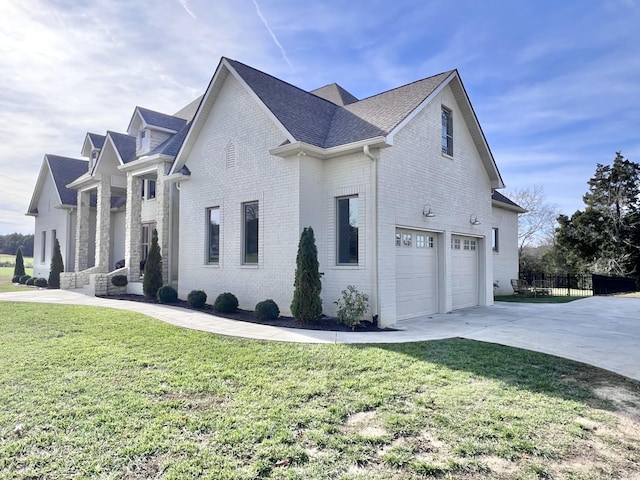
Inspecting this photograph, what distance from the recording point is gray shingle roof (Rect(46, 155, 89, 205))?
2338 centimetres

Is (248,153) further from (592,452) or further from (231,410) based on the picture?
(592,452)

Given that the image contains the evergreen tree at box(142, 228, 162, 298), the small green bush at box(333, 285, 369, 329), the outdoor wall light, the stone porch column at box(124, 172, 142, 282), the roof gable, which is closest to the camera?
the small green bush at box(333, 285, 369, 329)

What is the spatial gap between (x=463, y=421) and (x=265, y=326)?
5.90 m

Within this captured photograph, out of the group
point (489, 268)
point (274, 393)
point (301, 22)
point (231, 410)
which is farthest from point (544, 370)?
point (301, 22)

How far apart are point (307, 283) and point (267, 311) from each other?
53.3 inches

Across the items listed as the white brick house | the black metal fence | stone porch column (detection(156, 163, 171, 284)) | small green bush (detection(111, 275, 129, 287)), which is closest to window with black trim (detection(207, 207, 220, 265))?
the white brick house

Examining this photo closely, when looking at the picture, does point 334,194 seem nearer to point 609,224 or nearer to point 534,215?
point 609,224

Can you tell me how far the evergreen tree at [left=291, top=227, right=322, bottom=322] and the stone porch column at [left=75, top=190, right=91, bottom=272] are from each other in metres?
16.2

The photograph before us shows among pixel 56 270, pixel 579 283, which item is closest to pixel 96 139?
pixel 56 270

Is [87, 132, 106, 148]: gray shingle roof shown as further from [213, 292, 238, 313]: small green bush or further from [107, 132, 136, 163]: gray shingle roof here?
[213, 292, 238, 313]: small green bush

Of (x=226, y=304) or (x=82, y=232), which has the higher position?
(x=82, y=232)

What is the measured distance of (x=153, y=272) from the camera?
1450 centimetres

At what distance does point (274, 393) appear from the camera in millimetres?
4703

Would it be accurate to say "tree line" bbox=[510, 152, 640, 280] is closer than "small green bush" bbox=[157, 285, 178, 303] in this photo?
No
